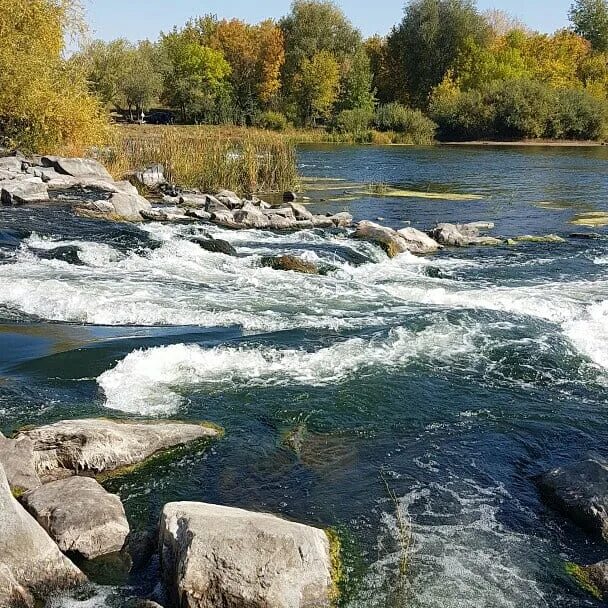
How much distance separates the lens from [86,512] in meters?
5.40

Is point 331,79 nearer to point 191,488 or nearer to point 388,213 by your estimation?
point 388,213

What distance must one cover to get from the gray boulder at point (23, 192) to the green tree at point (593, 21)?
319ft

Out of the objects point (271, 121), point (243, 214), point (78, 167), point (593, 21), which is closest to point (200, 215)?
point (243, 214)

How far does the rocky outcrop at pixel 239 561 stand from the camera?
459cm

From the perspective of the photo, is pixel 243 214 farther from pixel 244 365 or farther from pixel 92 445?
pixel 92 445

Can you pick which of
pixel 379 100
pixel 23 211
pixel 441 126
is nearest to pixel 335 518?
pixel 23 211

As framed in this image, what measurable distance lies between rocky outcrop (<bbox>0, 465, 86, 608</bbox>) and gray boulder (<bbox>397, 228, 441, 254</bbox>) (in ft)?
47.1

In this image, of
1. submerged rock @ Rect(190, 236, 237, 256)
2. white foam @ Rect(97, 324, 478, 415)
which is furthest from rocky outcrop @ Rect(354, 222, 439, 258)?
white foam @ Rect(97, 324, 478, 415)

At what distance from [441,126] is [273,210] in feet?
168

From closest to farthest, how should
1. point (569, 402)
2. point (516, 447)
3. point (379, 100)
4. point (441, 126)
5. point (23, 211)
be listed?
point (516, 447), point (569, 402), point (23, 211), point (441, 126), point (379, 100)

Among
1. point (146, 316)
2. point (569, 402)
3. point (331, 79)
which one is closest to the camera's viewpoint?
point (569, 402)

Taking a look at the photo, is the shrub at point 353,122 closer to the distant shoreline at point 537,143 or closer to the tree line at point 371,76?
the tree line at point 371,76

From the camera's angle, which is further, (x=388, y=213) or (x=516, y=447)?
(x=388, y=213)

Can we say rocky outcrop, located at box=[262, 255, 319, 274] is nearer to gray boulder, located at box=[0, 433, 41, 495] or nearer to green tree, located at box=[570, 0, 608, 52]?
gray boulder, located at box=[0, 433, 41, 495]
